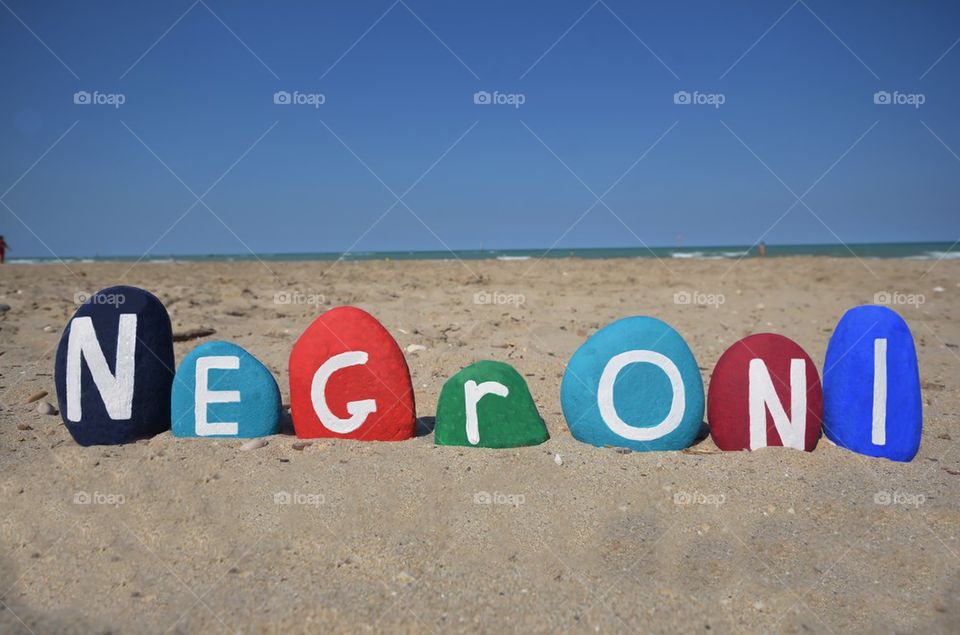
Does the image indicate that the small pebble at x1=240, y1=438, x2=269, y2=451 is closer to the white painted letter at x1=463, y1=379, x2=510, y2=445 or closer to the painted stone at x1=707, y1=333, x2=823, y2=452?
the white painted letter at x1=463, y1=379, x2=510, y2=445

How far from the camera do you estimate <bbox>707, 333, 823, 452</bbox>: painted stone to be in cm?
425

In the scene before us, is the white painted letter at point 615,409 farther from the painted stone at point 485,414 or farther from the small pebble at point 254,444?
the small pebble at point 254,444

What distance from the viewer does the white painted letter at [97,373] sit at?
4363mm

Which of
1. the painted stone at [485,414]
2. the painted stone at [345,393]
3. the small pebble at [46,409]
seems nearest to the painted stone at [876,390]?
the painted stone at [485,414]

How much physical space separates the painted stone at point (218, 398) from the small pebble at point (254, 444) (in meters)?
0.16

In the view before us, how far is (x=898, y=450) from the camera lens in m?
4.21

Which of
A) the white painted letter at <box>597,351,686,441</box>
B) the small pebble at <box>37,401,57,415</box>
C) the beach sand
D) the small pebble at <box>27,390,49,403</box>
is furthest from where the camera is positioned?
the small pebble at <box>27,390,49,403</box>

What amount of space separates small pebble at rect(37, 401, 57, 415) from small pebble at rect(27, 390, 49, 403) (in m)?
0.19

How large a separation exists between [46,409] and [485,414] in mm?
3280

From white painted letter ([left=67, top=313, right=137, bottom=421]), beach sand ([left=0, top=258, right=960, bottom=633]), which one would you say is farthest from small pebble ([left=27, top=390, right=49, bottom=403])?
white painted letter ([left=67, top=313, right=137, bottom=421])

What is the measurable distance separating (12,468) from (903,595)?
4.52 metres

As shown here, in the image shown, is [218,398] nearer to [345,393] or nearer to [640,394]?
[345,393]

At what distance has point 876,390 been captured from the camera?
428 centimetres

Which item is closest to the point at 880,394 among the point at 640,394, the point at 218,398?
the point at 640,394
